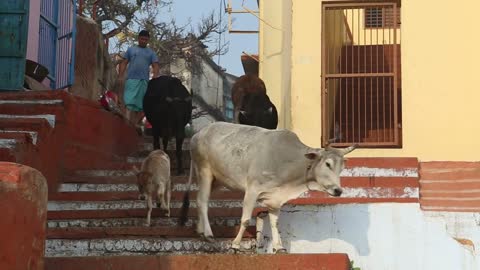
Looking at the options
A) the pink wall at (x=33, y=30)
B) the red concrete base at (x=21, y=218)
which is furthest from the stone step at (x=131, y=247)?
the pink wall at (x=33, y=30)

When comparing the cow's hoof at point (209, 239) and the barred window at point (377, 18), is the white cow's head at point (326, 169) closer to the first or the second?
the cow's hoof at point (209, 239)

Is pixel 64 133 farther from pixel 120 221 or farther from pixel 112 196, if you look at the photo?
pixel 120 221

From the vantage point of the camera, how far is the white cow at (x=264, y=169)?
7.89m

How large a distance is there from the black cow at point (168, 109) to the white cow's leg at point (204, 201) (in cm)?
237

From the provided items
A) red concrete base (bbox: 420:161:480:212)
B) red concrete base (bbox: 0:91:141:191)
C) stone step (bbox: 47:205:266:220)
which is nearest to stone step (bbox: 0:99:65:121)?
Answer: red concrete base (bbox: 0:91:141:191)

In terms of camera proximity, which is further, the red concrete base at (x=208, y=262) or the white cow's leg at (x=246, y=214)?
the white cow's leg at (x=246, y=214)

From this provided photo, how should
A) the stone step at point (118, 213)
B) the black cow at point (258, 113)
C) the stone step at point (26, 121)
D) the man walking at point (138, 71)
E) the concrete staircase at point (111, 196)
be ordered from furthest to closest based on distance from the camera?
1. the man walking at point (138, 71)
2. the black cow at point (258, 113)
3. the stone step at point (26, 121)
4. the stone step at point (118, 213)
5. the concrete staircase at point (111, 196)

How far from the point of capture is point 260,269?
24.1 feet

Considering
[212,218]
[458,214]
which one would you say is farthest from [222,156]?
[458,214]

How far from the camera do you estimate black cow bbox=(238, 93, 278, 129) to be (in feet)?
35.4

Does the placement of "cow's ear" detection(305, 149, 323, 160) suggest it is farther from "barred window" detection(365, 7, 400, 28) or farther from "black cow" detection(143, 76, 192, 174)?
"barred window" detection(365, 7, 400, 28)

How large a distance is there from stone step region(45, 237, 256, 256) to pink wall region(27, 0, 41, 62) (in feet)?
19.9

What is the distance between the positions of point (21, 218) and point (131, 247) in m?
2.53

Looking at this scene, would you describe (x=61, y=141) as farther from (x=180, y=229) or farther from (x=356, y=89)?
(x=356, y=89)
